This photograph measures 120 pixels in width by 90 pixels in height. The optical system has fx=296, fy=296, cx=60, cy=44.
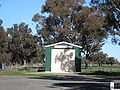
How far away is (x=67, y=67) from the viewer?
150 ft

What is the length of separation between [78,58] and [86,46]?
62.4ft

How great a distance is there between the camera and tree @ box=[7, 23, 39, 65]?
82500mm

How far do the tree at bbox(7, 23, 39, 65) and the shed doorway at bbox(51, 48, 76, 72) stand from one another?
35056 mm

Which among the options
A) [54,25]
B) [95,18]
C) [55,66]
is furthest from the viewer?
[54,25]

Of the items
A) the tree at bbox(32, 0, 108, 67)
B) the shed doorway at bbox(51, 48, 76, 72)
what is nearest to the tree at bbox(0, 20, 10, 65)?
the tree at bbox(32, 0, 108, 67)

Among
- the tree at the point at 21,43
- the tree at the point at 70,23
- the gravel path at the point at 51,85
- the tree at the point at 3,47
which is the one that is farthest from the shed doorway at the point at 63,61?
the tree at the point at 21,43

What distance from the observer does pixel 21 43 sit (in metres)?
83.4

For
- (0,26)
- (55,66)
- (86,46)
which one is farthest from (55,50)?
(0,26)

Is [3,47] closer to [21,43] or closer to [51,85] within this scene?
[21,43]

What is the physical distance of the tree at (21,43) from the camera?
271 ft

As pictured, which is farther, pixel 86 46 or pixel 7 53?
pixel 7 53

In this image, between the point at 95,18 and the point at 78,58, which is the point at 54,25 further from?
the point at 78,58

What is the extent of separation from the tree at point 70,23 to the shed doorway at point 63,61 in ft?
39.3

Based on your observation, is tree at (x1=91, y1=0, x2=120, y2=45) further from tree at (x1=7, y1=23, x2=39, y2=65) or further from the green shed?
tree at (x1=7, y1=23, x2=39, y2=65)
